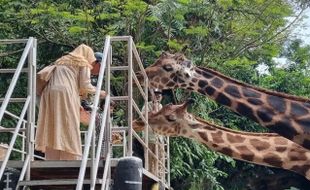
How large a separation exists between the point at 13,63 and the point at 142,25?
3.14 m

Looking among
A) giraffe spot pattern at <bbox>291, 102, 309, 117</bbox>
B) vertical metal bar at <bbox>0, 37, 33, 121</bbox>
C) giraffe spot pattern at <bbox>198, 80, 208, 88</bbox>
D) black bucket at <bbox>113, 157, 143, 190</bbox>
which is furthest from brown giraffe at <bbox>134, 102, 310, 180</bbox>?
black bucket at <bbox>113, 157, 143, 190</bbox>

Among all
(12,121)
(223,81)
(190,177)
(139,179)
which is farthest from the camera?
(190,177)

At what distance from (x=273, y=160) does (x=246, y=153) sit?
0.44m

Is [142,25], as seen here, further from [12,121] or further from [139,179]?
[139,179]

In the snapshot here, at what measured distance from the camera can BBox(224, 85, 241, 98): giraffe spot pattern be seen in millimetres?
8759

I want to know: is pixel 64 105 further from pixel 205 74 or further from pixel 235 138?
pixel 235 138

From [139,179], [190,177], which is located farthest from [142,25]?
[139,179]

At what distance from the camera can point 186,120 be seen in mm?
10594

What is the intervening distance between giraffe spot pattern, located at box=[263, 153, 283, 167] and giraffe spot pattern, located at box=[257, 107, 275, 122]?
1.28 metres

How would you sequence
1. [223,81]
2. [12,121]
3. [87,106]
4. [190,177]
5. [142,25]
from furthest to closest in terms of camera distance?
[190,177]
[12,121]
[142,25]
[223,81]
[87,106]

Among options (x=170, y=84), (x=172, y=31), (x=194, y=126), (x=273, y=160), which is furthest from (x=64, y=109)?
(x=172, y=31)

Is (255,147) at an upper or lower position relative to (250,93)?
lower

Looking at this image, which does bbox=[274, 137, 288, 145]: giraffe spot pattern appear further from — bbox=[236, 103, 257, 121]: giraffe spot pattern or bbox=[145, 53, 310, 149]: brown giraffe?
bbox=[236, 103, 257, 121]: giraffe spot pattern

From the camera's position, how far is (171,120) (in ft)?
34.3
